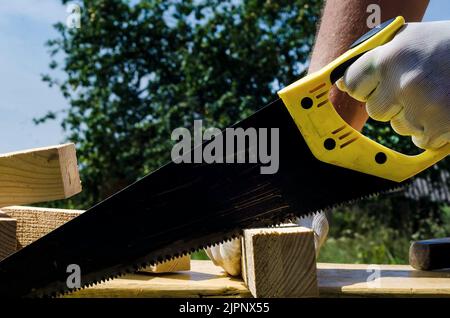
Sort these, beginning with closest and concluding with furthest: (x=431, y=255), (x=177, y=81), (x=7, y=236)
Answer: (x=7, y=236), (x=431, y=255), (x=177, y=81)

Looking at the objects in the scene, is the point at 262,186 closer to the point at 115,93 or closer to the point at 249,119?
the point at 249,119

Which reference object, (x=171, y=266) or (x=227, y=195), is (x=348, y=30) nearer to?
(x=227, y=195)

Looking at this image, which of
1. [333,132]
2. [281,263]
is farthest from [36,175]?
[333,132]

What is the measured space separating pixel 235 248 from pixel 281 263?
Answer: 0.94ft

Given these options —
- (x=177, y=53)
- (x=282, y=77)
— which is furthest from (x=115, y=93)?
(x=282, y=77)

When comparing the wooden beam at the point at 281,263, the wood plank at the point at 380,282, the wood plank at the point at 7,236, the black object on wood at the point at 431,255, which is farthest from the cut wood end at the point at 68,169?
the black object on wood at the point at 431,255

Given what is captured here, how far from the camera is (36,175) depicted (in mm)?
2814

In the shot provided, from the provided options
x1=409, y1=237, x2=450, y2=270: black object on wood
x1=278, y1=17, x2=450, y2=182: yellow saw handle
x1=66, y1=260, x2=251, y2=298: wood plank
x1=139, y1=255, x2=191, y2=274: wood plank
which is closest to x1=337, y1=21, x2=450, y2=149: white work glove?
x1=278, y1=17, x2=450, y2=182: yellow saw handle

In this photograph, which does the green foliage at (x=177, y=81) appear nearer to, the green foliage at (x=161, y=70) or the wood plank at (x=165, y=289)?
the green foliage at (x=161, y=70)

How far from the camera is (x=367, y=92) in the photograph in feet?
8.09

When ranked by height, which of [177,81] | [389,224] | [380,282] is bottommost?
[380,282]

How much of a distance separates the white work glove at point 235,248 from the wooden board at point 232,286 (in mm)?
55
